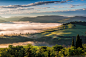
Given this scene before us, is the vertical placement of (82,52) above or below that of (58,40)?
above

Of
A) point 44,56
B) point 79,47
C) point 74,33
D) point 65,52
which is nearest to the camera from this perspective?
point 44,56

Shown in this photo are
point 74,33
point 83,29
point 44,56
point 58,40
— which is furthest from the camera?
point 83,29

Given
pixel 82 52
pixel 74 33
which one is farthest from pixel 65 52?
pixel 74 33

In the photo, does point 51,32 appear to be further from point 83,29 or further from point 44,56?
point 44,56

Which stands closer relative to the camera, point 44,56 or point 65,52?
point 44,56

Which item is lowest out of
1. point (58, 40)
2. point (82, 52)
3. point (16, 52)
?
point (58, 40)

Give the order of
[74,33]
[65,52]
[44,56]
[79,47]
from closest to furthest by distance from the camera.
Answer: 1. [44,56]
2. [65,52]
3. [79,47]
4. [74,33]

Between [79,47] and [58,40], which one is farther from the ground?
[79,47]

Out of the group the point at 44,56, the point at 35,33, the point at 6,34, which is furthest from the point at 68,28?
the point at 44,56

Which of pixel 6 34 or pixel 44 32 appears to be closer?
pixel 6 34

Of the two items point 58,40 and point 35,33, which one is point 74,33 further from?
point 35,33
